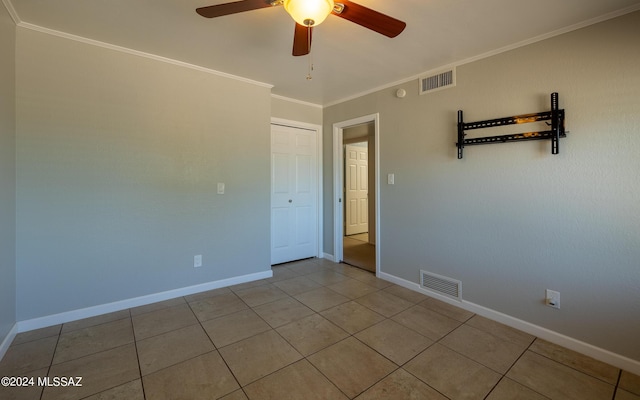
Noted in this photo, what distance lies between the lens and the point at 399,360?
1.93m

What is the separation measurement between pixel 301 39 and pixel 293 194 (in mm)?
2580

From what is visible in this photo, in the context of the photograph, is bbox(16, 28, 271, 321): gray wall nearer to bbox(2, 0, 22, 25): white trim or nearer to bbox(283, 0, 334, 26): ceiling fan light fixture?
bbox(2, 0, 22, 25): white trim

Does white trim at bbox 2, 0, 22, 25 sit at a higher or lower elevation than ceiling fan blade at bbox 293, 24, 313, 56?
higher

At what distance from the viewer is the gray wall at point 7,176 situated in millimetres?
1922

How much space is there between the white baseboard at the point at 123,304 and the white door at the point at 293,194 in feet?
2.51

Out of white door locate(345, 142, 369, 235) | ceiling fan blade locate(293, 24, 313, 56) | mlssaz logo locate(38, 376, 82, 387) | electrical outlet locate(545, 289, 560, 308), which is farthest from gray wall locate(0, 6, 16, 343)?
white door locate(345, 142, 369, 235)

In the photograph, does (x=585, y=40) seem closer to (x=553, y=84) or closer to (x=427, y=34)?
(x=553, y=84)

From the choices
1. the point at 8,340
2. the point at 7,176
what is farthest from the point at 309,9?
the point at 8,340

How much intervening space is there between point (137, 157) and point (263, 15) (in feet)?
5.72

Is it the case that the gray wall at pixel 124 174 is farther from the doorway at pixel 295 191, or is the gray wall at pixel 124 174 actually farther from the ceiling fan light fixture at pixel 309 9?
the ceiling fan light fixture at pixel 309 9

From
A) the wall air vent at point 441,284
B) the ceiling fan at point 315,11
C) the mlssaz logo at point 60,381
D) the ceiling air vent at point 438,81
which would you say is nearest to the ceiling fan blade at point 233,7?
the ceiling fan at point 315,11

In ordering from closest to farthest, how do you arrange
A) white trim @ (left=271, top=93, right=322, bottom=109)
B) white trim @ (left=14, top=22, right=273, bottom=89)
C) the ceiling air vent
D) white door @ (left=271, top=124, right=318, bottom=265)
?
white trim @ (left=14, top=22, right=273, bottom=89) → the ceiling air vent → white trim @ (left=271, top=93, right=322, bottom=109) → white door @ (left=271, top=124, right=318, bottom=265)

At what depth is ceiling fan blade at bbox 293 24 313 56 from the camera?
1621mm

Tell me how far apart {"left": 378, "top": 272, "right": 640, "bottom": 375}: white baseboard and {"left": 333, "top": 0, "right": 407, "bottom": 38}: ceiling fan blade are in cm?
247
